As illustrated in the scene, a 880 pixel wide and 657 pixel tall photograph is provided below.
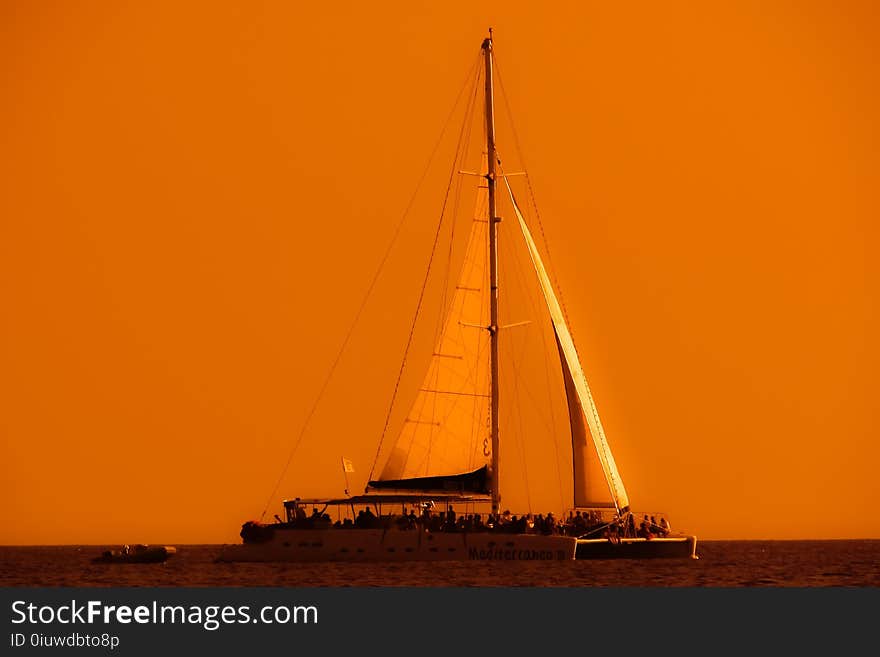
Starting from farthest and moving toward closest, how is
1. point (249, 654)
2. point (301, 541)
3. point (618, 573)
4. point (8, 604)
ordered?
point (301, 541) < point (618, 573) < point (8, 604) < point (249, 654)

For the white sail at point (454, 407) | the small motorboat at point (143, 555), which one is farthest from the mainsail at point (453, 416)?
the small motorboat at point (143, 555)

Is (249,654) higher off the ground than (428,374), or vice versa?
(428,374)

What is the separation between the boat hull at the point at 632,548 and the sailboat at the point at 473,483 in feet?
0.15

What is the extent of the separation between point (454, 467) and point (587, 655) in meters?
44.8

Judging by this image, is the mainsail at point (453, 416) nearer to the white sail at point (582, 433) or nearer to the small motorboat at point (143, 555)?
the white sail at point (582, 433)

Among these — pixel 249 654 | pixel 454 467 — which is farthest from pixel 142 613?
pixel 454 467

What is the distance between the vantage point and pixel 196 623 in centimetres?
3725

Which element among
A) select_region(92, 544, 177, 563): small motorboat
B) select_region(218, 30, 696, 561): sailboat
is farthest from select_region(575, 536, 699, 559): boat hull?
select_region(92, 544, 177, 563): small motorboat

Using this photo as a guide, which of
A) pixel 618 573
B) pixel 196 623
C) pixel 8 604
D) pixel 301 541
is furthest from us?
pixel 301 541

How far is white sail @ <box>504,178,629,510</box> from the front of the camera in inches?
3029

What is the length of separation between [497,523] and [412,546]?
4048 mm

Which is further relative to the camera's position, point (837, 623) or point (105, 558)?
point (105, 558)

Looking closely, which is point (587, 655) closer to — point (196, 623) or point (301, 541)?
→ point (196, 623)

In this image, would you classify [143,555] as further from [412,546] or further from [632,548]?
[632,548]
